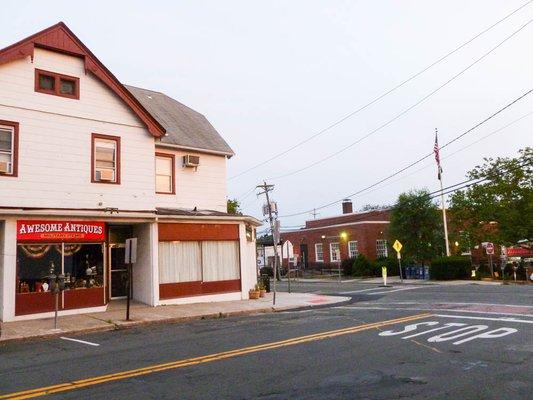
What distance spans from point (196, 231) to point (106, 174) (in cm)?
455

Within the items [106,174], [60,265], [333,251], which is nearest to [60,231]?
[60,265]

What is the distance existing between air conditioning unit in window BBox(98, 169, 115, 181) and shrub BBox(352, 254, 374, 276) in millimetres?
31453

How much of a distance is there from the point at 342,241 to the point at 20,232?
3984 centimetres

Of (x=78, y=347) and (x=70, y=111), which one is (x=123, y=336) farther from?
(x=70, y=111)

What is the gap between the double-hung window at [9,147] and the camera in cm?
1562

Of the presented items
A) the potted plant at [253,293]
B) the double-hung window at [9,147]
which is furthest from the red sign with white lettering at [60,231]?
the potted plant at [253,293]

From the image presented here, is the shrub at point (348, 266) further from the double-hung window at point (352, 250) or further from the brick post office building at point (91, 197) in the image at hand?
the brick post office building at point (91, 197)

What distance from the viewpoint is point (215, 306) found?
18531 mm

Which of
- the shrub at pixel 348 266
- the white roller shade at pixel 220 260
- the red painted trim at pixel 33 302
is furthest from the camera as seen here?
the shrub at pixel 348 266

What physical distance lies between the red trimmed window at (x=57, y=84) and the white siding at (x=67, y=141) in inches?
6.6

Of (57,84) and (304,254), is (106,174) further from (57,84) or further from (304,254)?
(304,254)

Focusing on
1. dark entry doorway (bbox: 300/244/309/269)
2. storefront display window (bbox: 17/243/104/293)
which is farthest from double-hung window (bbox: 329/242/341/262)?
storefront display window (bbox: 17/243/104/293)

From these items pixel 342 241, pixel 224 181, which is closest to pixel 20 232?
pixel 224 181

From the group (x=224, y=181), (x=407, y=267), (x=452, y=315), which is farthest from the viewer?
(x=407, y=267)
